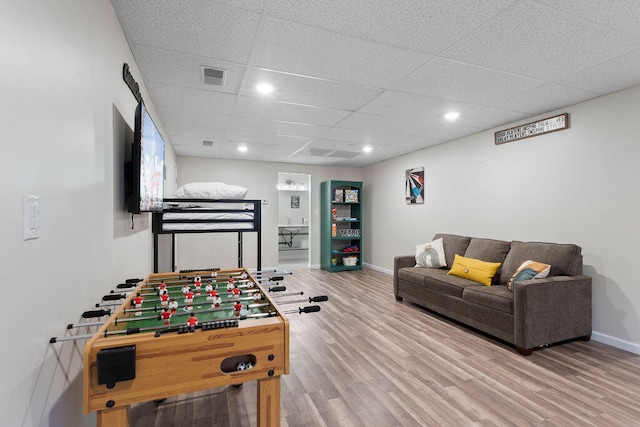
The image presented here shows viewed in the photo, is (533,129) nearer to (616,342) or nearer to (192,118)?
(616,342)

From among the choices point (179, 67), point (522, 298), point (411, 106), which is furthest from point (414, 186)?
point (179, 67)

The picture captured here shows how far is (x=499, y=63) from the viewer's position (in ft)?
7.54

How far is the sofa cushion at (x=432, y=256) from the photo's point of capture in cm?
429

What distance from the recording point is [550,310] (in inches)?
108

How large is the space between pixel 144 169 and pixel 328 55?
4.96 ft

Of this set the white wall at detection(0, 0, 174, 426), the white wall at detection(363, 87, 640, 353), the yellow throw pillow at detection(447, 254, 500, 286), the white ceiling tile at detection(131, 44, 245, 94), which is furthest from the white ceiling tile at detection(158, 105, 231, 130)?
the white wall at detection(363, 87, 640, 353)

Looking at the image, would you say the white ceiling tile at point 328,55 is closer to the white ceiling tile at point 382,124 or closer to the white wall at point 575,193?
the white ceiling tile at point 382,124

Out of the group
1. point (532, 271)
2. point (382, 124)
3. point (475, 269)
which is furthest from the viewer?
point (382, 124)

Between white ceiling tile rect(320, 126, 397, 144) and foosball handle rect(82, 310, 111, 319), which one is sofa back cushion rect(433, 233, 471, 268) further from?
foosball handle rect(82, 310, 111, 319)

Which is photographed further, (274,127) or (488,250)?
(274,127)

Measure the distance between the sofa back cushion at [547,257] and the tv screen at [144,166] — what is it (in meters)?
3.64

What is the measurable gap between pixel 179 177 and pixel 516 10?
5.74 m

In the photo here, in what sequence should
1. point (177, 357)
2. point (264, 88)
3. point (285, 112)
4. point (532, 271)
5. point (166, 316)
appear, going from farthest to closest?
point (285, 112), point (532, 271), point (264, 88), point (166, 316), point (177, 357)

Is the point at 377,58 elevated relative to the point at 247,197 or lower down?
elevated
